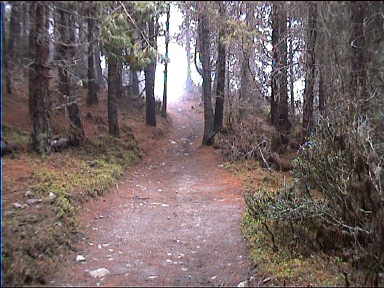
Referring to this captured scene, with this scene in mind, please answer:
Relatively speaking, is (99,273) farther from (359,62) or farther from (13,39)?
(359,62)

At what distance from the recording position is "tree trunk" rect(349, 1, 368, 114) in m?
6.58

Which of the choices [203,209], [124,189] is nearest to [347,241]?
[203,209]

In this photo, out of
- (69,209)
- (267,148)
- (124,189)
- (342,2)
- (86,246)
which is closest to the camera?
(342,2)

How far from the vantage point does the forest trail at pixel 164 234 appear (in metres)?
6.55

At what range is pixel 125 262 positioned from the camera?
23.1 feet

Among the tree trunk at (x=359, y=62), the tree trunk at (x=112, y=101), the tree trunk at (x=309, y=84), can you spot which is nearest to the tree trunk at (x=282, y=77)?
the tree trunk at (x=309, y=84)

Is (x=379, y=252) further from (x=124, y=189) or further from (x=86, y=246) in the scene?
(x=124, y=189)

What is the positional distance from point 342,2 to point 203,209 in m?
5.82

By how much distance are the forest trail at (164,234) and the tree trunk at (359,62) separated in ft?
10.2

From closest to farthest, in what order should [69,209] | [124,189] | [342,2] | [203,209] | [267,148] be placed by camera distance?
[342,2] → [69,209] → [203,209] → [124,189] → [267,148]

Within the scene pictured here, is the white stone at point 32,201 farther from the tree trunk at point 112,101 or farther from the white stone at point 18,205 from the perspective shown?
the tree trunk at point 112,101

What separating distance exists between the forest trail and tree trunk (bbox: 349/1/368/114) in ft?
10.2

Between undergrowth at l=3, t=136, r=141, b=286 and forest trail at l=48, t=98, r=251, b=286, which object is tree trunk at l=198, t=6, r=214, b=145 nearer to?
forest trail at l=48, t=98, r=251, b=286

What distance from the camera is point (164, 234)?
8516 mm
